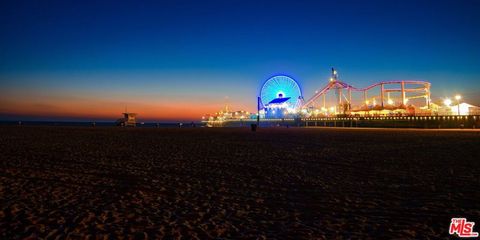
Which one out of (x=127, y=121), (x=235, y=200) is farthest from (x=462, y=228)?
(x=127, y=121)

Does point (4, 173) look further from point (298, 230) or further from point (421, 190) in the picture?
point (421, 190)

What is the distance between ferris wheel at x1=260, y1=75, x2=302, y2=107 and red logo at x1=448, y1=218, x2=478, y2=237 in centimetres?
8956

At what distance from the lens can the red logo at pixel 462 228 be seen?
4.15 meters

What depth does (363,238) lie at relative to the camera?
410 centimetres

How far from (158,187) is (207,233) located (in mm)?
3184

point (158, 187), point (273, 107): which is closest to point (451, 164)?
point (158, 187)

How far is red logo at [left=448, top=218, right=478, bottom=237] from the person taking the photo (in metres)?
4.15

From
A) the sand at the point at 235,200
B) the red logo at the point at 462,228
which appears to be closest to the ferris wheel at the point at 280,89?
the sand at the point at 235,200

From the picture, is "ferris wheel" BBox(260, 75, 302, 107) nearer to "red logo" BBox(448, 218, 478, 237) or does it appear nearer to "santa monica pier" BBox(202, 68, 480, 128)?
"santa monica pier" BBox(202, 68, 480, 128)

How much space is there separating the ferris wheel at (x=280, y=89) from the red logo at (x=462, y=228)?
8956 centimetres

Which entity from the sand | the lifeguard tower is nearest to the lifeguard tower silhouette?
the lifeguard tower

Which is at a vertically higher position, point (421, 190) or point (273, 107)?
point (273, 107)

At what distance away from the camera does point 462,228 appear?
4285 mm

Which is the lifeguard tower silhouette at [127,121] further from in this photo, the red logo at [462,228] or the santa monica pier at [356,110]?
the red logo at [462,228]
